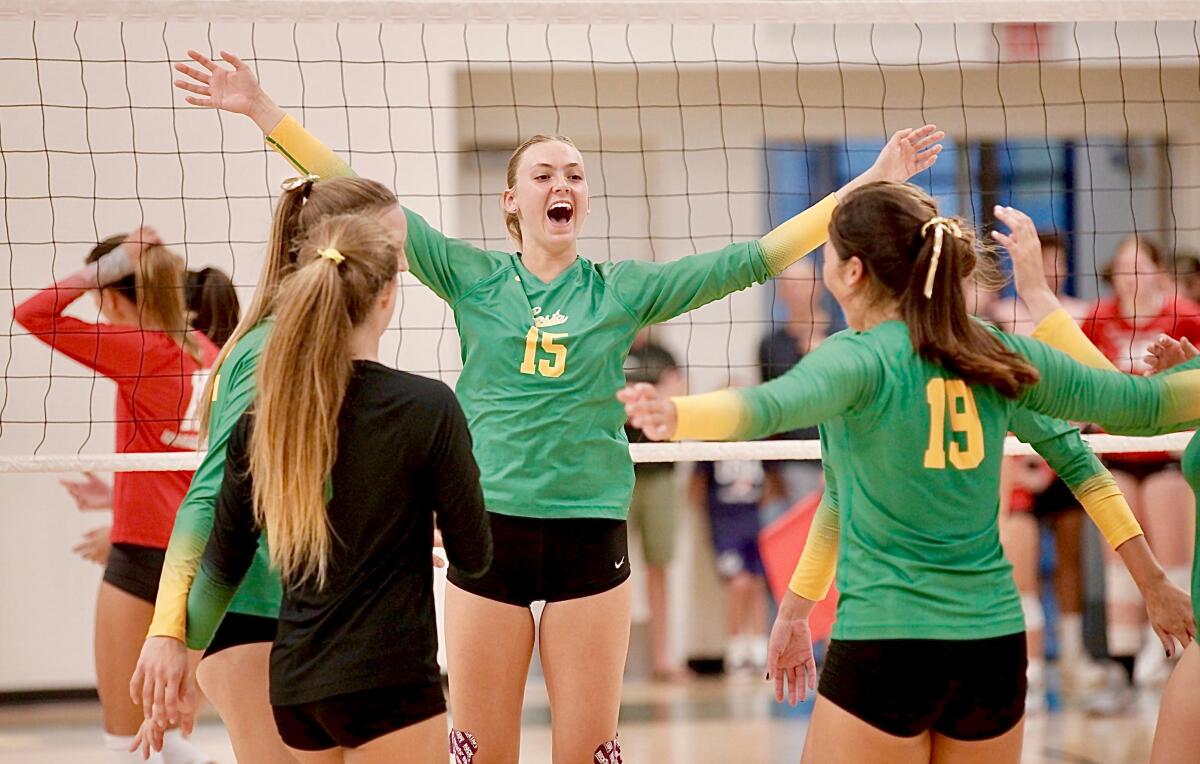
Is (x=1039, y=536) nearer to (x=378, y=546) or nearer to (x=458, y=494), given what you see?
(x=458, y=494)

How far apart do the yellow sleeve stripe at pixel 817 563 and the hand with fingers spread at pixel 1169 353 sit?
0.83 meters

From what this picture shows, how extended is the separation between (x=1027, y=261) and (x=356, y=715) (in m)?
1.73

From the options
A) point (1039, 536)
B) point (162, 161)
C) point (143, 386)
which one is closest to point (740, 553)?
point (1039, 536)

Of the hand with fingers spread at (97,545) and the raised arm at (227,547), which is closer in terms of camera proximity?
the raised arm at (227,547)

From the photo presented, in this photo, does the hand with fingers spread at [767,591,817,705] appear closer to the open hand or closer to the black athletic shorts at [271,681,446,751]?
the open hand

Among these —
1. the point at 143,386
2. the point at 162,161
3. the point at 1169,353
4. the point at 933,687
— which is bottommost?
the point at 933,687

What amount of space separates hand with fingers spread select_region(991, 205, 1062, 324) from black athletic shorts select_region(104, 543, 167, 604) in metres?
2.81

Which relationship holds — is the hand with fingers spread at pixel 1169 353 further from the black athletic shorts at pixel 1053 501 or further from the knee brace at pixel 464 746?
the black athletic shorts at pixel 1053 501

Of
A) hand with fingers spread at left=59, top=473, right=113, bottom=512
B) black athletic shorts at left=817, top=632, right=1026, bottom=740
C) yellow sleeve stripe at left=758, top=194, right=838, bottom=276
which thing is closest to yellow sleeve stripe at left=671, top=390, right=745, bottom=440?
black athletic shorts at left=817, top=632, right=1026, bottom=740

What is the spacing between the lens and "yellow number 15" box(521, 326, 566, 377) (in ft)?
10.9

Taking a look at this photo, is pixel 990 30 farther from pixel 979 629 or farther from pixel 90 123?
pixel 979 629

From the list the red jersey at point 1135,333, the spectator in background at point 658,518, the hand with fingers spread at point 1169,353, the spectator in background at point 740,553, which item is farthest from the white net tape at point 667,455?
the spectator in background at point 740,553

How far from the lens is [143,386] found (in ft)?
Answer: 15.0

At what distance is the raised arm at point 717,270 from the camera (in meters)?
3.42
